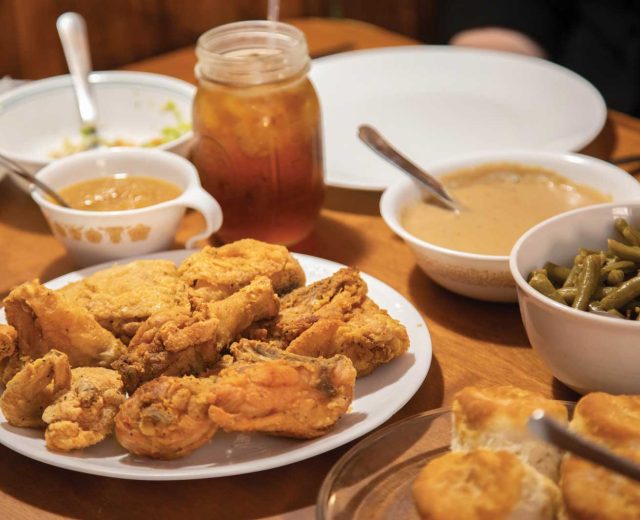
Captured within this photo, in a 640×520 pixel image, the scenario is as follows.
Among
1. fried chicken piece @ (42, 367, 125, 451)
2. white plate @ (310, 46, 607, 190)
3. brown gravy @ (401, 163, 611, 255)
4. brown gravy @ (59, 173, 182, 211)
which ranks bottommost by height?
white plate @ (310, 46, 607, 190)

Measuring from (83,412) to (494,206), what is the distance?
965 millimetres

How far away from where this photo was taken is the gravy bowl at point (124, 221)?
1.74m

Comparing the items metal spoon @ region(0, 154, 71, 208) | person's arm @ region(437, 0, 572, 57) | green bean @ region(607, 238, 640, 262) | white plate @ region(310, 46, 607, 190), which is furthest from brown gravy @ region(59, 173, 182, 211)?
person's arm @ region(437, 0, 572, 57)

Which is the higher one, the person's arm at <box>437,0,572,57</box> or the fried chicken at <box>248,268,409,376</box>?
the fried chicken at <box>248,268,409,376</box>

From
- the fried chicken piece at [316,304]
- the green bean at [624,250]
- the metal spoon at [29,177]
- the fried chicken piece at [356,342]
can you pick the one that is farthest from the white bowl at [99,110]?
the green bean at [624,250]

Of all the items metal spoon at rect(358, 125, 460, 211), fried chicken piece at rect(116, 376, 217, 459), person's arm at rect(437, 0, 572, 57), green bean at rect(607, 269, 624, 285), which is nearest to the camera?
fried chicken piece at rect(116, 376, 217, 459)

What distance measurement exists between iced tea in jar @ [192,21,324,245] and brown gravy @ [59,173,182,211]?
0.31ft

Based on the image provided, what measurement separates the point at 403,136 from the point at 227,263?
3.19 ft

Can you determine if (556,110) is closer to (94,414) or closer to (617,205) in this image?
(617,205)

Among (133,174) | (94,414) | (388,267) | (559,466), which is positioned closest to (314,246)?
(388,267)

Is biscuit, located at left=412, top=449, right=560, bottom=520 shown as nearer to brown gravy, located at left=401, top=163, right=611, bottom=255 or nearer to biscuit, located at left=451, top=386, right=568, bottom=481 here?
biscuit, located at left=451, top=386, right=568, bottom=481

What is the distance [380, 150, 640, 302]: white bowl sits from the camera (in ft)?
5.24

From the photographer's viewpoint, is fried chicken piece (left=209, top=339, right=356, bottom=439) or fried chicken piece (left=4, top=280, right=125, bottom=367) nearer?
fried chicken piece (left=209, top=339, right=356, bottom=439)

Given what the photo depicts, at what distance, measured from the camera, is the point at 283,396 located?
3.97ft
